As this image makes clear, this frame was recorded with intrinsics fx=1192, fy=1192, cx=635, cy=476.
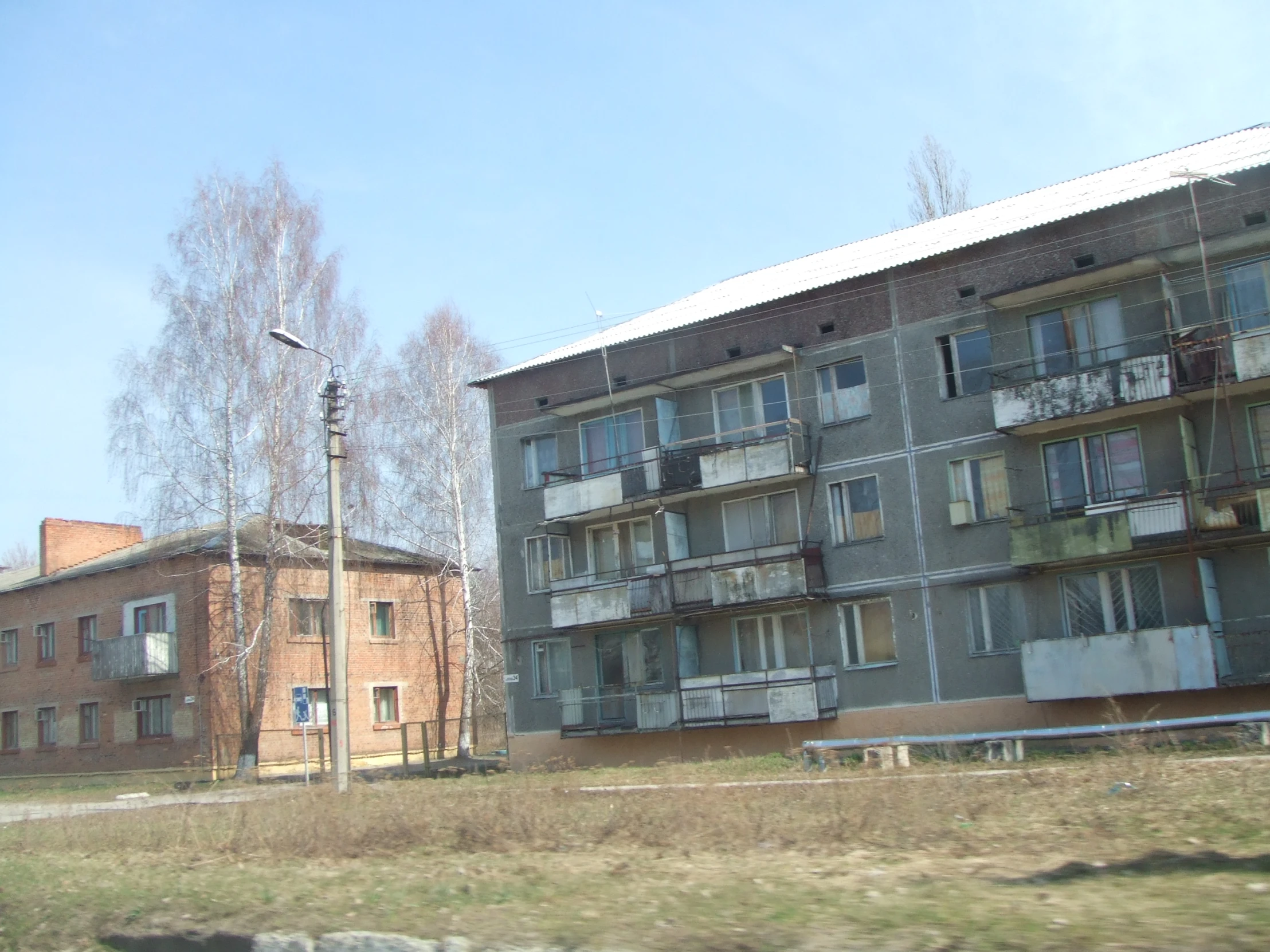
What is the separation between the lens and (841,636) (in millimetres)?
28344

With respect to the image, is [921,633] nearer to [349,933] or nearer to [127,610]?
[349,933]

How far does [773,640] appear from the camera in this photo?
29594mm

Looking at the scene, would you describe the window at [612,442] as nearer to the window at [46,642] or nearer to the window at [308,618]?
the window at [308,618]

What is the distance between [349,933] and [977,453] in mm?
21098

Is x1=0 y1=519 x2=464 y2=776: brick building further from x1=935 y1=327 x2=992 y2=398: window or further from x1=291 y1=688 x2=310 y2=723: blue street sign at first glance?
x1=935 y1=327 x2=992 y2=398: window

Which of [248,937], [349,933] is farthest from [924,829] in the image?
[248,937]

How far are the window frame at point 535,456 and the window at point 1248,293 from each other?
17560 mm

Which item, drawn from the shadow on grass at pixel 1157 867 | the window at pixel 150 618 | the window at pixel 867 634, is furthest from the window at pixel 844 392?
the window at pixel 150 618

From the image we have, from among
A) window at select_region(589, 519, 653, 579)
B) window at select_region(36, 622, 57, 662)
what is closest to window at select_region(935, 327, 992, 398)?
window at select_region(589, 519, 653, 579)

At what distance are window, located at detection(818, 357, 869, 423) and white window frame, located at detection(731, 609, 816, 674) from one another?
4911 mm

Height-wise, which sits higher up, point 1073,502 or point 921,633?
point 1073,502

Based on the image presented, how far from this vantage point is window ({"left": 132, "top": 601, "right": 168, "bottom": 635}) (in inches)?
1618

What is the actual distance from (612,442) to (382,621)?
1616cm

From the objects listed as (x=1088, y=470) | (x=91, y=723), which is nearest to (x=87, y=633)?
(x=91, y=723)
